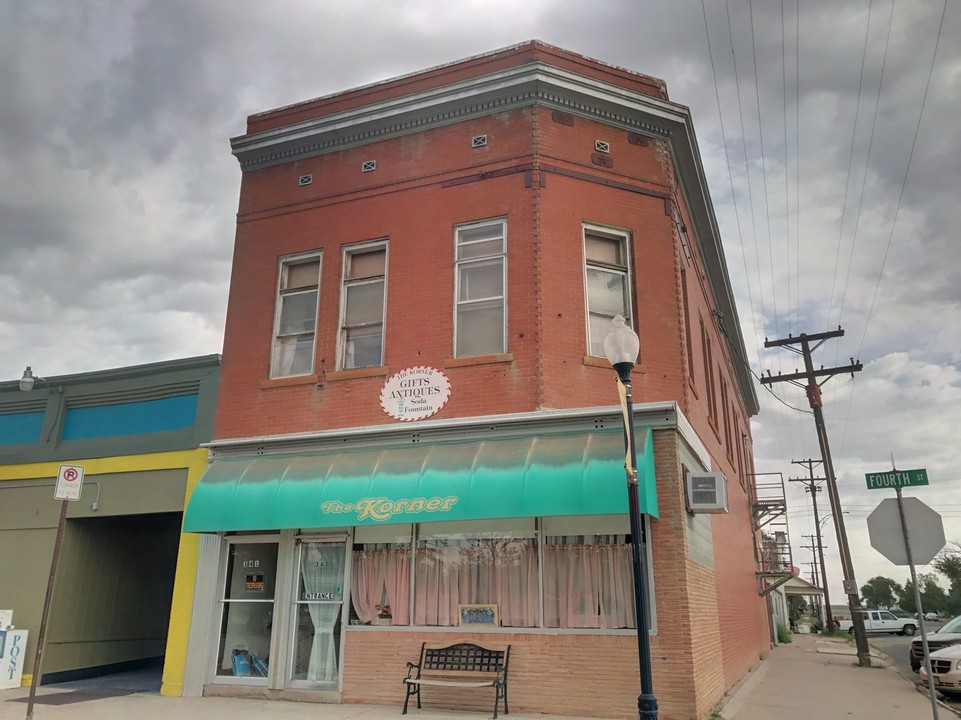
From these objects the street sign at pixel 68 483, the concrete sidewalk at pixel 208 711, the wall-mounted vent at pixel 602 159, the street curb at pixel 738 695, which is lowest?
the street curb at pixel 738 695

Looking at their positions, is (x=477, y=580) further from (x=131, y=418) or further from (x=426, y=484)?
(x=131, y=418)

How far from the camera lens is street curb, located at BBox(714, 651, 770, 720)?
11.0 metres

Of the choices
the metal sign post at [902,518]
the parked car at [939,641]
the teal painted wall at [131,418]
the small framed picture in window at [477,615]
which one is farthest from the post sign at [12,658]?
the parked car at [939,641]

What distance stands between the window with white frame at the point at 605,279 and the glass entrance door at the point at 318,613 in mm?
5352

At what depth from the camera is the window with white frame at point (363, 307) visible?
12562mm

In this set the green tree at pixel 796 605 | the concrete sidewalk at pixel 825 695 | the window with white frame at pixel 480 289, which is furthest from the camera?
the green tree at pixel 796 605

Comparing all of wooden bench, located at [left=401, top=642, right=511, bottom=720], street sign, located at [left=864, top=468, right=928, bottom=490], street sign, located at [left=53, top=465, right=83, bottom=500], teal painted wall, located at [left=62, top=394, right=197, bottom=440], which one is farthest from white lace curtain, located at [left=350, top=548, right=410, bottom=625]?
street sign, located at [left=864, top=468, right=928, bottom=490]

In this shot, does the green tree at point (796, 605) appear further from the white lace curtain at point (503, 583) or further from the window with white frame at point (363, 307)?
the window with white frame at point (363, 307)

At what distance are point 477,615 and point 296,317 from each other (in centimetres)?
617

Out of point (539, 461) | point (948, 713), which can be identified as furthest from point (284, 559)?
point (948, 713)

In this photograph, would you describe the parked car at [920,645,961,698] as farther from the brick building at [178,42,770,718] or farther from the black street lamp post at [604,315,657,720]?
the black street lamp post at [604,315,657,720]

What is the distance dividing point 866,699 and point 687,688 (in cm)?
750

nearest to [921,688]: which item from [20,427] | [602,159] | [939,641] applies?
[939,641]

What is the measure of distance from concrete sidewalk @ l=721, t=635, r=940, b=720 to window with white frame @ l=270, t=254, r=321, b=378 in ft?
28.8
